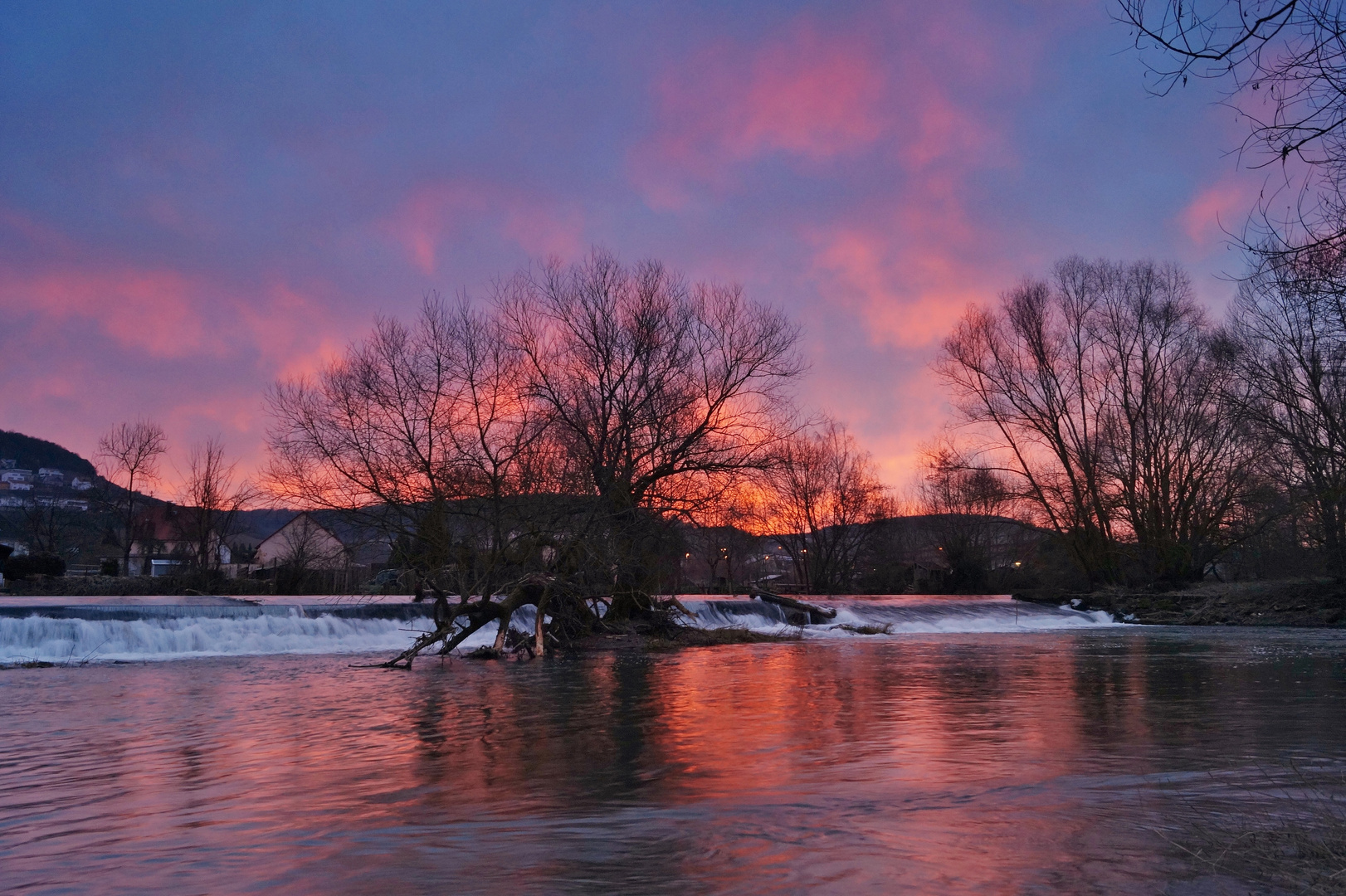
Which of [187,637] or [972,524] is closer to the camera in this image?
[187,637]

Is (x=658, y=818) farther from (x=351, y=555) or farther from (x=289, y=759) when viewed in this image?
(x=351, y=555)

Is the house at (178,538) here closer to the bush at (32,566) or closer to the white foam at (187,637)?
the bush at (32,566)

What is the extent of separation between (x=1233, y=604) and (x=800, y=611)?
14561 millimetres

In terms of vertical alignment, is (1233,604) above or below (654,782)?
below

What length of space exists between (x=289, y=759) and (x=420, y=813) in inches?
103

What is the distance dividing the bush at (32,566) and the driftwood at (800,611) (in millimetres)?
28458

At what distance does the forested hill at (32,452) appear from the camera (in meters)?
133

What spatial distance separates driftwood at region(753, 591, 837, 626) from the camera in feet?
101

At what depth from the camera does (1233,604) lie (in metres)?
32.0

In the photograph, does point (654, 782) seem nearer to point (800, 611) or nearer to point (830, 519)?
point (800, 611)

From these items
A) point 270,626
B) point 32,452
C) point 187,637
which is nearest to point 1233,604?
point 270,626

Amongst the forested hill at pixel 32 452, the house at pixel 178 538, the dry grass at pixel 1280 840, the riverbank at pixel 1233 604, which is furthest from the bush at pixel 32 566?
the forested hill at pixel 32 452

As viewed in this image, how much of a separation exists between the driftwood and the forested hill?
126m

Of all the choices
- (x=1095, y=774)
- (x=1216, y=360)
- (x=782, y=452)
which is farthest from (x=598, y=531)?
(x=1216, y=360)
